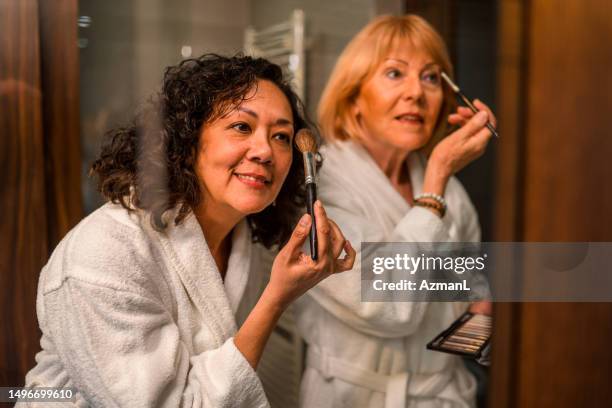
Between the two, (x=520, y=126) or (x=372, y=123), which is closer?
(x=520, y=126)

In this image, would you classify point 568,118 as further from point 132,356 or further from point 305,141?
point 132,356

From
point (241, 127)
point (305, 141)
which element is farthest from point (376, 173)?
point (241, 127)

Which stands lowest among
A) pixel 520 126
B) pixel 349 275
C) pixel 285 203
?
pixel 349 275

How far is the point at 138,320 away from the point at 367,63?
52 cm

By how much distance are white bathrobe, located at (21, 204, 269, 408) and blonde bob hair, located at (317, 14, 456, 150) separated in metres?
0.29

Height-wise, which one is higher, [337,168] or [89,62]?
[89,62]

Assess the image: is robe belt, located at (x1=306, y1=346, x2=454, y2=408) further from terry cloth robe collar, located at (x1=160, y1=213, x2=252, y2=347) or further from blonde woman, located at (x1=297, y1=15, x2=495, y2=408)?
terry cloth robe collar, located at (x1=160, y1=213, x2=252, y2=347)

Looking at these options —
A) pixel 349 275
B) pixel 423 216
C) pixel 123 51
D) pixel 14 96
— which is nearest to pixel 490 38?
pixel 423 216

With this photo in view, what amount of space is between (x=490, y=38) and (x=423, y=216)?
0.28 meters

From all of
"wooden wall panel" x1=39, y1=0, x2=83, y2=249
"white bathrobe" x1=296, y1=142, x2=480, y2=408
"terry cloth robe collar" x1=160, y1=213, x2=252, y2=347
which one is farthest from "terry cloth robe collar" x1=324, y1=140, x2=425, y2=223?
"wooden wall panel" x1=39, y1=0, x2=83, y2=249

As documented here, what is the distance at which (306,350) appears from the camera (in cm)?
84

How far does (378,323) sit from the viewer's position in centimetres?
Answer: 81

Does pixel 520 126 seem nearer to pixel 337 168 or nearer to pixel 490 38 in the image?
pixel 490 38

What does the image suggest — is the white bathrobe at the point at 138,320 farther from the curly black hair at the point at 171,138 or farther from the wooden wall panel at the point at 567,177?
the wooden wall panel at the point at 567,177
